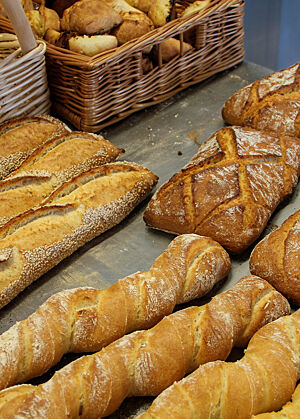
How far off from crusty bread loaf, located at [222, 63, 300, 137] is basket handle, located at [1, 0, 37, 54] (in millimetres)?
975

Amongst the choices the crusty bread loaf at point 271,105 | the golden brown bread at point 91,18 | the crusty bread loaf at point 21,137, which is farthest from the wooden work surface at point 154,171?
the golden brown bread at point 91,18

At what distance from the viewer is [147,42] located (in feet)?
8.17

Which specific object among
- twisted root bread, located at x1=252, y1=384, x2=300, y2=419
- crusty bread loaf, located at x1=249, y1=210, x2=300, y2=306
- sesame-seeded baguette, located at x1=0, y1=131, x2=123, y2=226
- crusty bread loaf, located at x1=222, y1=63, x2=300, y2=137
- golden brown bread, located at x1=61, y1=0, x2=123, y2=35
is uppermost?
golden brown bread, located at x1=61, y1=0, x2=123, y2=35

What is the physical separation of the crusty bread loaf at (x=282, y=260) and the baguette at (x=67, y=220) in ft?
1.90

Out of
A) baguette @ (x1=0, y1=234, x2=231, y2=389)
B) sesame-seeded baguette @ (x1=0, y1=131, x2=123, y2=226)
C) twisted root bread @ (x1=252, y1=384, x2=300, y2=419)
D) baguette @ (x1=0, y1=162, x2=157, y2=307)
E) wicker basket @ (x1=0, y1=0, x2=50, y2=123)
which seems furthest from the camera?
wicker basket @ (x1=0, y1=0, x2=50, y2=123)

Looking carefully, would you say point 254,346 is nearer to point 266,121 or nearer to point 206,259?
point 206,259

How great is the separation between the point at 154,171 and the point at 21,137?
24.3 inches

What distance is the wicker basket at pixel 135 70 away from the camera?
A: 2453 mm

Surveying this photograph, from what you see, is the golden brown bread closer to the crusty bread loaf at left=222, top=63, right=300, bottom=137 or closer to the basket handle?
the basket handle

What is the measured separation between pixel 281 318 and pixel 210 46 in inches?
70.4

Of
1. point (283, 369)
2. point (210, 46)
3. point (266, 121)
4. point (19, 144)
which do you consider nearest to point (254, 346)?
point (283, 369)

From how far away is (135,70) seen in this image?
2.59m

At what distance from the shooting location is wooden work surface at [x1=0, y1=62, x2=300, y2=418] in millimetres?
1938

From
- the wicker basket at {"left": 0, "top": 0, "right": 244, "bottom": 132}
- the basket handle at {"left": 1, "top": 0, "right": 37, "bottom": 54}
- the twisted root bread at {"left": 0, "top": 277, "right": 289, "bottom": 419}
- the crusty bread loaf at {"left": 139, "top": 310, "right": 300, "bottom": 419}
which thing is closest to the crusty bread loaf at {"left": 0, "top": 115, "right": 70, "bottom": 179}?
the wicker basket at {"left": 0, "top": 0, "right": 244, "bottom": 132}
